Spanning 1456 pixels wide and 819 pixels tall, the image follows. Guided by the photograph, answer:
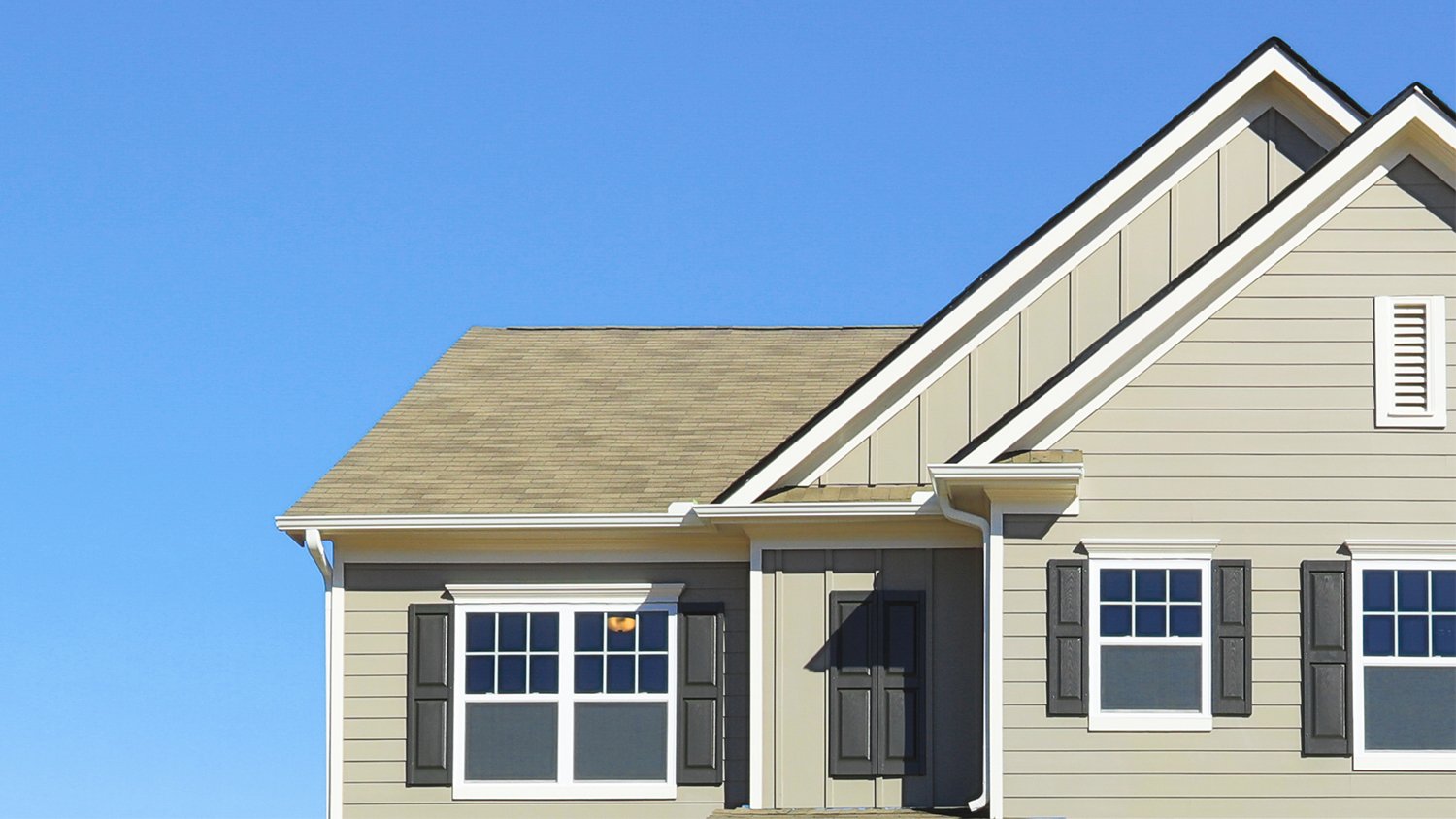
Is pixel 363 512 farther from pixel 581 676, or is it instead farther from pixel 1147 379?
pixel 1147 379

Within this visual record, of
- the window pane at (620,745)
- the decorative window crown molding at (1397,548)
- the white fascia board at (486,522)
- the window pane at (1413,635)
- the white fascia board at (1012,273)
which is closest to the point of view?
the window pane at (1413,635)

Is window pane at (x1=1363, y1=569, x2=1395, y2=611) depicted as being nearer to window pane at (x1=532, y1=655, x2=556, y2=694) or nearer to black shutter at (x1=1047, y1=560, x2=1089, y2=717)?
black shutter at (x1=1047, y1=560, x2=1089, y2=717)

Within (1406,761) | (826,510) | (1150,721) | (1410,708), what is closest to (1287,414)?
(1410,708)

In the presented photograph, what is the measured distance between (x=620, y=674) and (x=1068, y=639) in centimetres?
400

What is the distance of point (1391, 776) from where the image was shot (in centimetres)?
1456

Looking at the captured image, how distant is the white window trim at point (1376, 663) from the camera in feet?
47.7

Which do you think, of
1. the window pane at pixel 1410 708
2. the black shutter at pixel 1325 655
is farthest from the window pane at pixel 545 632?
the window pane at pixel 1410 708

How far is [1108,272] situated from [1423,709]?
4.50m

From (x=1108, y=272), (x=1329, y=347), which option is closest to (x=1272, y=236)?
(x=1329, y=347)

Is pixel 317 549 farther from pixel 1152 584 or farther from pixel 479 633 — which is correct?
pixel 1152 584

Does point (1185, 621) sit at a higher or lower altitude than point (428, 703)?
higher

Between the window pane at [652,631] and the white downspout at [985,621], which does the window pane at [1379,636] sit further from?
the window pane at [652,631]

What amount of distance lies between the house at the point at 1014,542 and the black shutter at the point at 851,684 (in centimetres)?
3

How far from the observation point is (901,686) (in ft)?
53.3
